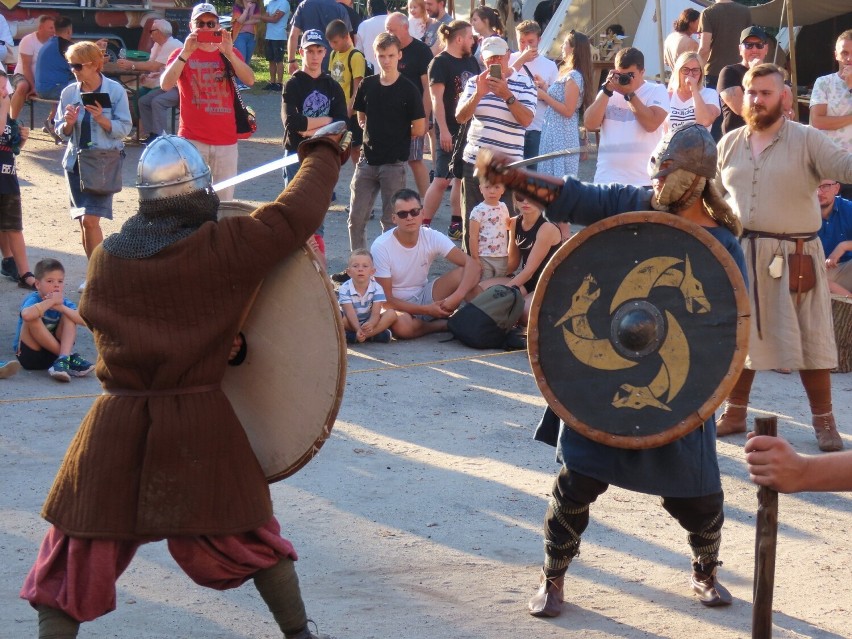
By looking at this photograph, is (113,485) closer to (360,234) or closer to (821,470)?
(821,470)

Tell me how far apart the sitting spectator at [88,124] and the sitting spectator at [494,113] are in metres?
2.42

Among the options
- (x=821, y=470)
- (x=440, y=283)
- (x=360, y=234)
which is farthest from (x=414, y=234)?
(x=821, y=470)

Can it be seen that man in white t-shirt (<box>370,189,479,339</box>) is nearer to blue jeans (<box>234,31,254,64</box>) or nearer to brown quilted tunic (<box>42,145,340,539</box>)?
brown quilted tunic (<box>42,145,340,539</box>)

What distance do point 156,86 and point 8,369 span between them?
725 cm

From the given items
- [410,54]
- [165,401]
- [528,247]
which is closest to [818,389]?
[528,247]

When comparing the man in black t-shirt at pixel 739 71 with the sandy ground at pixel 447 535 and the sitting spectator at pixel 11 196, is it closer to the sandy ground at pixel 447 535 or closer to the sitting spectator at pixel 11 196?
the sandy ground at pixel 447 535

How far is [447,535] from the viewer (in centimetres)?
480

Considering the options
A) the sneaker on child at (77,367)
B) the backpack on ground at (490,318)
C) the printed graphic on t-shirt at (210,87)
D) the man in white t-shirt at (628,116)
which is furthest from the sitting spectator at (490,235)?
the sneaker on child at (77,367)

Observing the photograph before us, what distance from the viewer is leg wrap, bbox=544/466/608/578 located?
395 centimetres

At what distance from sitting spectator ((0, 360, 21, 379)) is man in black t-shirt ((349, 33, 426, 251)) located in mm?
2973

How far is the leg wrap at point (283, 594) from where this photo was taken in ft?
11.3

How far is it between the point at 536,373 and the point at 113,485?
4.56 feet

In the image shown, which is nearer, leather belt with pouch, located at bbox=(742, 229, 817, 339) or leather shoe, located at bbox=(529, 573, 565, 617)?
leather shoe, located at bbox=(529, 573, 565, 617)

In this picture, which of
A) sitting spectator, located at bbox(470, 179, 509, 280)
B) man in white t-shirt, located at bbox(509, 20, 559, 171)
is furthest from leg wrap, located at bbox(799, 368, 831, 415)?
man in white t-shirt, located at bbox(509, 20, 559, 171)
